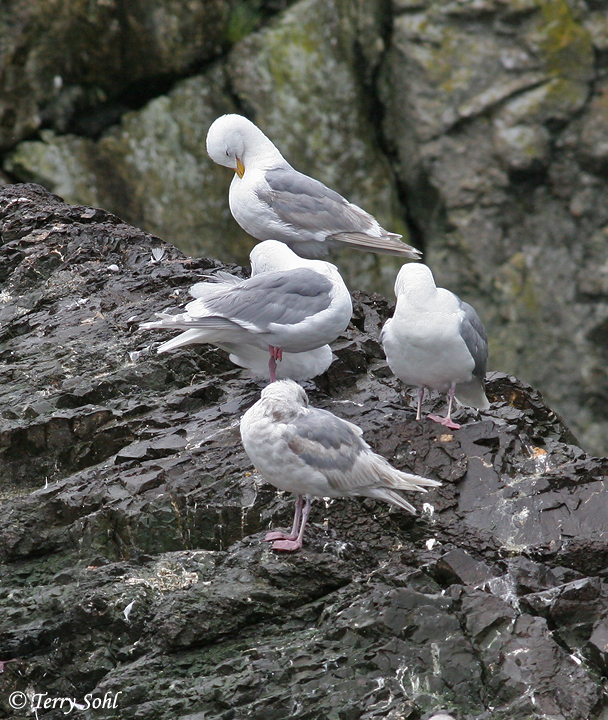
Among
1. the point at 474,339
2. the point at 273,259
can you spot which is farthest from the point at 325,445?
the point at 273,259

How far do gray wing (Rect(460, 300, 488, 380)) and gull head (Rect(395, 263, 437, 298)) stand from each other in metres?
0.25

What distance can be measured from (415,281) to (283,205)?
1.41 metres

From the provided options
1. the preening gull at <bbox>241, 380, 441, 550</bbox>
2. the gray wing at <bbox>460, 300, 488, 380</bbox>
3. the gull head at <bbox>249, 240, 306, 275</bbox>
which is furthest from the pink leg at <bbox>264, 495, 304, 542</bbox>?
the gull head at <bbox>249, 240, 306, 275</bbox>

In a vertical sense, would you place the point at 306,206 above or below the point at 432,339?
above

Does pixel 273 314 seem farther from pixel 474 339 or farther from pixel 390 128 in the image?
pixel 390 128

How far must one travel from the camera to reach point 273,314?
503 cm

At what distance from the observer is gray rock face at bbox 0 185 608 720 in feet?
12.2

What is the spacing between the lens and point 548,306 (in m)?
12.5

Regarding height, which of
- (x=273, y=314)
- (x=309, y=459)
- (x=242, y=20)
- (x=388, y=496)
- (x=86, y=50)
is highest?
(x=242, y=20)

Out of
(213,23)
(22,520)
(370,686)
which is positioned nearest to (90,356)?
(22,520)

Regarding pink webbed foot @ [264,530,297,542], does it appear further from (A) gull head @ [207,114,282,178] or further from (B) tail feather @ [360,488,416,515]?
(A) gull head @ [207,114,282,178]

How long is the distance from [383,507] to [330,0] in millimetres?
9500

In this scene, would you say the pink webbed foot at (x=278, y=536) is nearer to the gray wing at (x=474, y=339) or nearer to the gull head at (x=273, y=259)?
the gray wing at (x=474, y=339)

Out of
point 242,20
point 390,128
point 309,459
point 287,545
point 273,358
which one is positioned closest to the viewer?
point 309,459
